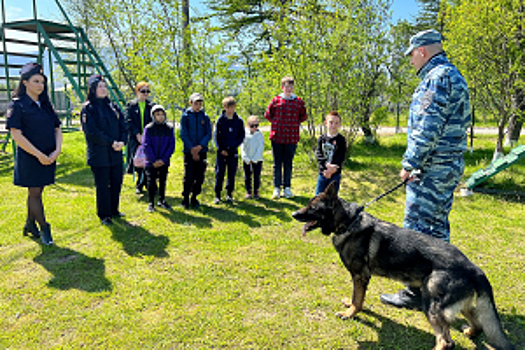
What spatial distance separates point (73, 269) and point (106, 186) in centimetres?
154

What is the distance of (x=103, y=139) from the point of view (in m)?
5.05

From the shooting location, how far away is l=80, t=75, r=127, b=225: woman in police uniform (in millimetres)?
5043

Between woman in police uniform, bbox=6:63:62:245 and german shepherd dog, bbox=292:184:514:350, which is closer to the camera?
german shepherd dog, bbox=292:184:514:350

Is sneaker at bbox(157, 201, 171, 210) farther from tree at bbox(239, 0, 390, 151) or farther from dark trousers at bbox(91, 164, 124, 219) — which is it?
tree at bbox(239, 0, 390, 151)

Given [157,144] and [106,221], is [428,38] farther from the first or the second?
[106,221]

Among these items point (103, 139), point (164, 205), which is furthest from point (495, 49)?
point (103, 139)

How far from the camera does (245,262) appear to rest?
4.38 meters

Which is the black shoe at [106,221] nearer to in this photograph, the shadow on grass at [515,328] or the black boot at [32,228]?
the black boot at [32,228]

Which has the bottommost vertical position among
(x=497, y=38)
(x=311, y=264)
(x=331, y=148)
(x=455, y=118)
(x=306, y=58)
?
(x=311, y=264)

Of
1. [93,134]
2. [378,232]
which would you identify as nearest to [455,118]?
[378,232]

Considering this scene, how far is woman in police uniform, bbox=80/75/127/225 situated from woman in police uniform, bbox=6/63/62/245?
468 millimetres

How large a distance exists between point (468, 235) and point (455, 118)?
310 cm

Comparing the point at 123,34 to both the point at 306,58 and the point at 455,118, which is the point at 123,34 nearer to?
the point at 306,58

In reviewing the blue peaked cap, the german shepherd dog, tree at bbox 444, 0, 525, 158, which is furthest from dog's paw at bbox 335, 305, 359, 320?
tree at bbox 444, 0, 525, 158
